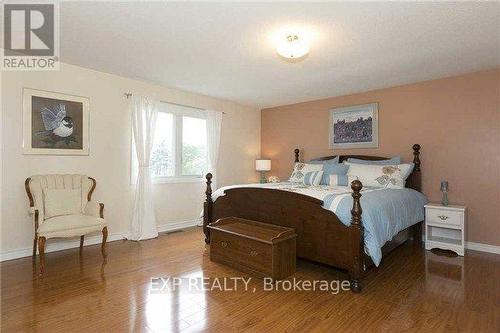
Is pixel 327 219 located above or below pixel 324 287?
above

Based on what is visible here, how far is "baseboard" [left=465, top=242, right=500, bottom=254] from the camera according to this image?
3.46 meters

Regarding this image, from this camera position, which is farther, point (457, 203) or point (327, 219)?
point (457, 203)

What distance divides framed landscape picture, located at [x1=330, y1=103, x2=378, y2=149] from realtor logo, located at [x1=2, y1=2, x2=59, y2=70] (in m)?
4.11

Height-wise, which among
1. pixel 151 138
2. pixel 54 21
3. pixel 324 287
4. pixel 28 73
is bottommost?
pixel 324 287

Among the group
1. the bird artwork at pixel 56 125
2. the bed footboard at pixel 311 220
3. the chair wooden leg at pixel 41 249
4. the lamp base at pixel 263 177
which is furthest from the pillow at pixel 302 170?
the chair wooden leg at pixel 41 249

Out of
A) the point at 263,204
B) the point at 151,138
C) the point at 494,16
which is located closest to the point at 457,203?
the point at 494,16

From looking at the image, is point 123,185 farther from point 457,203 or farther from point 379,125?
point 457,203

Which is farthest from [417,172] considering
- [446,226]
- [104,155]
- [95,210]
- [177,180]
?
[104,155]

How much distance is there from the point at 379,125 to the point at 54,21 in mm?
4364

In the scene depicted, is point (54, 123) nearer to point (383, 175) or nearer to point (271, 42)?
point (271, 42)

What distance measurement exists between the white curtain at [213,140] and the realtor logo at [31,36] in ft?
7.78

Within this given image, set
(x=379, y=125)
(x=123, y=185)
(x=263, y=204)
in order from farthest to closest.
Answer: (x=379, y=125), (x=123, y=185), (x=263, y=204)

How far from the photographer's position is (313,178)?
13.6ft

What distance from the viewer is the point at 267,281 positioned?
2527 mm
